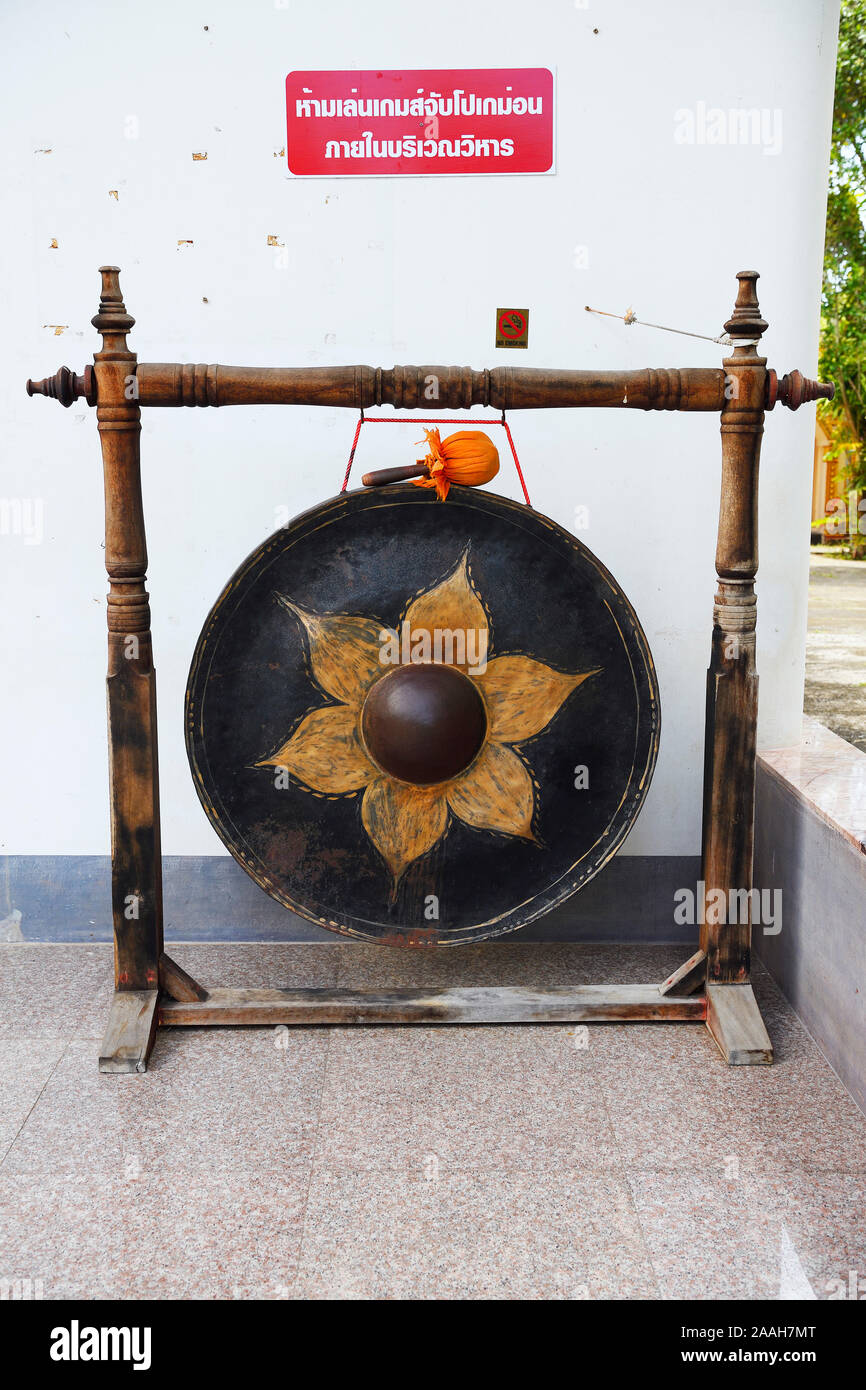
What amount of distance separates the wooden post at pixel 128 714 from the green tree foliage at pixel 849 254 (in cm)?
695

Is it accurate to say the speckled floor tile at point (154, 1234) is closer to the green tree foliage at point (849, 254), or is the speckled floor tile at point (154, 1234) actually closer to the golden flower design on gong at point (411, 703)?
the golden flower design on gong at point (411, 703)

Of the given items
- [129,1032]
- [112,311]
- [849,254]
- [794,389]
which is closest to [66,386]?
[112,311]

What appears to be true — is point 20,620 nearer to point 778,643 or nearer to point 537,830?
point 537,830

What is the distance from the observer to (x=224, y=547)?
108 inches

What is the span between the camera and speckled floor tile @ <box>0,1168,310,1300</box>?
5.53ft

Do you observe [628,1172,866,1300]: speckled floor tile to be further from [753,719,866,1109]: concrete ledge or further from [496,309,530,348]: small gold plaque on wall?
[496,309,530,348]: small gold plaque on wall

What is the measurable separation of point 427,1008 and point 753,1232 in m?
0.81

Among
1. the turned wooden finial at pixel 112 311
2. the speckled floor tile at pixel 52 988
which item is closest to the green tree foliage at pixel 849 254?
the turned wooden finial at pixel 112 311

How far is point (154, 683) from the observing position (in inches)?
91.3

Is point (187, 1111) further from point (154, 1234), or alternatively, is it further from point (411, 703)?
point (411, 703)

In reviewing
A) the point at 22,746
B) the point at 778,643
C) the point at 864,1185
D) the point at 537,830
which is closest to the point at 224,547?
the point at 22,746

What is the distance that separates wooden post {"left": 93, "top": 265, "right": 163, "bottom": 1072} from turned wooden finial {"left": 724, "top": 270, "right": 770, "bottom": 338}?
110 cm

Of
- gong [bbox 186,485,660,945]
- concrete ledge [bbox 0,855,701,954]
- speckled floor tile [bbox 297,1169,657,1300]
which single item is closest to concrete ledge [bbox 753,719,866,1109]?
concrete ledge [bbox 0,855,701,954]

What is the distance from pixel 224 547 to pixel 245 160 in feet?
2.70
